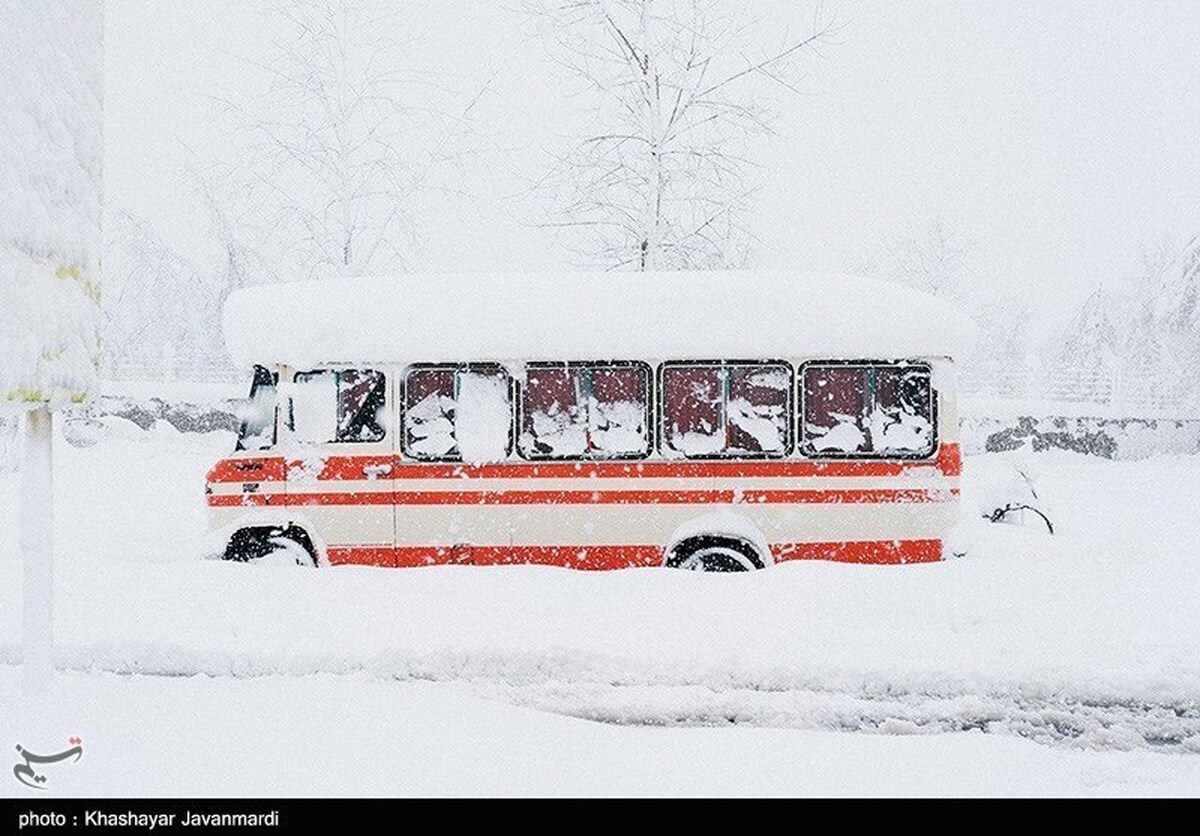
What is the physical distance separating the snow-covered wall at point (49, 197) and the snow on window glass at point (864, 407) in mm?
5495

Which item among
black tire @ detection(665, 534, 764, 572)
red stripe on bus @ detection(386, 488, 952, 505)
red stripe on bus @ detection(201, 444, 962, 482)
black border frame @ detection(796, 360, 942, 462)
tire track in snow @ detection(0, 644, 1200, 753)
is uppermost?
black border frame @ detection(796, 360, 942, 462)

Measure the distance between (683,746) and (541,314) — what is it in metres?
4.36

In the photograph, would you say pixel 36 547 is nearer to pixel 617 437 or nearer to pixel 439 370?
pixel 439 370

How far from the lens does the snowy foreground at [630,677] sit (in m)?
4.25

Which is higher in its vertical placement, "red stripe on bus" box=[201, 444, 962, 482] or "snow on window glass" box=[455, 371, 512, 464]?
"snow on window glass" box=[455, 371, 512, 464]

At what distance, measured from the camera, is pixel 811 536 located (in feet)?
25.8

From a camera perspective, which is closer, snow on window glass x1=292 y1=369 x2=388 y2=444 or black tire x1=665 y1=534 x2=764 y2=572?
black tire x1=665 y1=534 x2=764 y2=572

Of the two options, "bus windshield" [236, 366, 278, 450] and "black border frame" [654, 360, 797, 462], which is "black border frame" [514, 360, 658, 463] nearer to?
"black border frame" [654, 360, 797, 462]

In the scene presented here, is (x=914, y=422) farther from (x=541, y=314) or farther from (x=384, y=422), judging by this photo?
(x=384, y=422)

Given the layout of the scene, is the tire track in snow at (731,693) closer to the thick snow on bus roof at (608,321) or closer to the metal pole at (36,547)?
the metal pole at (36,547)

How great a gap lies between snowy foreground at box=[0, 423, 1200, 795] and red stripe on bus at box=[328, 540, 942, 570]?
1.40 ft

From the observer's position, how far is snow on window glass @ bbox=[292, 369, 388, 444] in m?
8.06

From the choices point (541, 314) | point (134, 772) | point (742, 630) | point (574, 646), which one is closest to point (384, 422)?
point (541, 314)

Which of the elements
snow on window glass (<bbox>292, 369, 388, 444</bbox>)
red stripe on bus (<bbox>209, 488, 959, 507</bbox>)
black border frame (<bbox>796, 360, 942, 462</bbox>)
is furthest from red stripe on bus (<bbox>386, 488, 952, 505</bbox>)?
snow on window glass (<bbox>292, 369, 388, 444</bbox>)
